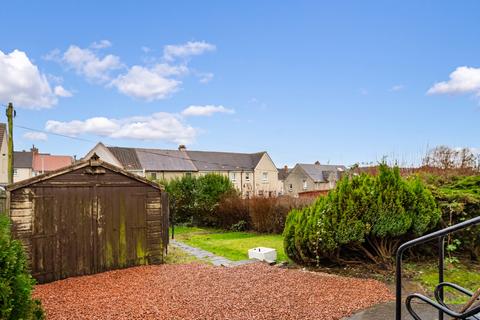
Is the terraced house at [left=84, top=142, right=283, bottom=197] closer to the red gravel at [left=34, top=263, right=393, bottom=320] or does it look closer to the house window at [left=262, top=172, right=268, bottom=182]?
the house window at [left=262, top=172, right=268, bottom=182]

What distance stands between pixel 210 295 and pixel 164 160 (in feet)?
95.8

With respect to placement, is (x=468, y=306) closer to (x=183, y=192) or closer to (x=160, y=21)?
(x=160, y=21)

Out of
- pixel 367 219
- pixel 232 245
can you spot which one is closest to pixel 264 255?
pixel 367 219

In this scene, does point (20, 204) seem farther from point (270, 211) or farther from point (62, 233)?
point (270, 211)

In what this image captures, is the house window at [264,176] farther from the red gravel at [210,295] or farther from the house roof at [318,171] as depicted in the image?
the red gravel at [210,295]

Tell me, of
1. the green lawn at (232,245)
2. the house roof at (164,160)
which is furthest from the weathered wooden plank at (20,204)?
the house roof at (164,160)

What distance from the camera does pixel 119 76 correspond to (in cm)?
1205

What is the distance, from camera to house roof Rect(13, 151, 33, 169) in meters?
41.3

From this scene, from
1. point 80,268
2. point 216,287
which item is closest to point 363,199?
point 216,287

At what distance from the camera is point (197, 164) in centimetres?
3547

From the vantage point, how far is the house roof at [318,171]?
38406mm

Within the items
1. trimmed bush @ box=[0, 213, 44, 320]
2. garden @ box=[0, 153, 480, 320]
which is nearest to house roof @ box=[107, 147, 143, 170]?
garden @ box=[0, 153, 480, 320]

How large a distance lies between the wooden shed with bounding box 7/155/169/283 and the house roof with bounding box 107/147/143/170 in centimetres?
2491

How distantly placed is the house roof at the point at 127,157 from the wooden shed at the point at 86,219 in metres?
24.9
